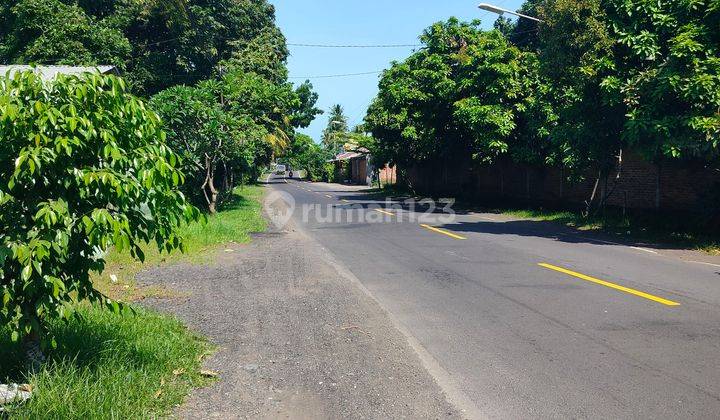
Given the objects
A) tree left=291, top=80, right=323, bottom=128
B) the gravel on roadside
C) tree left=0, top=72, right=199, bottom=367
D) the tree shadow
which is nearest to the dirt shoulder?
the gravel on roadside

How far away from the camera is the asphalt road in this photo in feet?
13.2

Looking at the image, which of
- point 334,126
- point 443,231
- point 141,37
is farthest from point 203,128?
point 334,126

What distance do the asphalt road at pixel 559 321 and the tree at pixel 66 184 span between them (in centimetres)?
282

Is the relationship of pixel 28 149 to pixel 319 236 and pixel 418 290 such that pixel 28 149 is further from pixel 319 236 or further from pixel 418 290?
pixel 319 236

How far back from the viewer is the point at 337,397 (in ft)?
13.1

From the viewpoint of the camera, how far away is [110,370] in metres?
3.90

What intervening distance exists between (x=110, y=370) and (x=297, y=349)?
1704 millimetres

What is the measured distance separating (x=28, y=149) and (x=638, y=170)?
1665 centimetres

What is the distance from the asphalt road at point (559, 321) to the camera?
4.02 metres

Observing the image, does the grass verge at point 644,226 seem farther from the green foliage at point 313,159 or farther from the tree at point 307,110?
the green foliage at point 313,159

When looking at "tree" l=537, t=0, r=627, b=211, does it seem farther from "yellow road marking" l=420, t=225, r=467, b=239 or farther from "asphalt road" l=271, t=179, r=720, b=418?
"yellow road marking" l=420, t=225, r=467, b=239

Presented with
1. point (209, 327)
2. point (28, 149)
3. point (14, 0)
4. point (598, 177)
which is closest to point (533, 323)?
point (209, 327)

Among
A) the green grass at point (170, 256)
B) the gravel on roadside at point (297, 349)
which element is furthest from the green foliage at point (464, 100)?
the gravel on roadside at point (297, 349)

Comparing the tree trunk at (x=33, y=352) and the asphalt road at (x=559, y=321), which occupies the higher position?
the tree trunk at (x=33, y=352)
